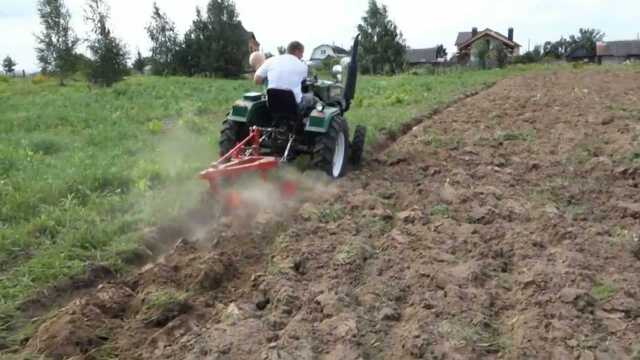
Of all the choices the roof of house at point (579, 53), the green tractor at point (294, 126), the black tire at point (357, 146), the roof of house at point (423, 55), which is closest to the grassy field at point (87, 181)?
the green tractor at point (294, 126)

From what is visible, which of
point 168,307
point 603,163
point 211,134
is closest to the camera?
point 168,307

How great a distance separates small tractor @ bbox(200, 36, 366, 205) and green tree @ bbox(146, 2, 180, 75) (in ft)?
125

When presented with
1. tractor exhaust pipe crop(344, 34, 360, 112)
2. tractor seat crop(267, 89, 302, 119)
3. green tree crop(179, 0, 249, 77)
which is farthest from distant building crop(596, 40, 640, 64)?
tractor seat crop(267, 89, 302, 119)

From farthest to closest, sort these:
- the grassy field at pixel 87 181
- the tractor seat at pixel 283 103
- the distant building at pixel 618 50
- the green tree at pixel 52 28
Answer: the distant building at pixel 618 50
the green tree at pixel 52 28
the tractor seat at pixel 283 103
the grassy field at pixel 87 181

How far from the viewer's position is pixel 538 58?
52.5 metres

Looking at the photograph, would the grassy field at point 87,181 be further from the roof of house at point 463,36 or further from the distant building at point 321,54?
the roof of house at point 463,36

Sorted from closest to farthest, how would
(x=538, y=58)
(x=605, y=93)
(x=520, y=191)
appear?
(x=520, y=191) → (x=605, y=93) → (x=538, y=58)

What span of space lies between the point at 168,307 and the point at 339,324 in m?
1.08

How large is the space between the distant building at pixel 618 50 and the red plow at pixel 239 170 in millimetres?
64651

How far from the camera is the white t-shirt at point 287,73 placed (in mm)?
6742

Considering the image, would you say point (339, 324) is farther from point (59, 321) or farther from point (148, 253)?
point (148, 253)

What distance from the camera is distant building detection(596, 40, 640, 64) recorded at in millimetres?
66250

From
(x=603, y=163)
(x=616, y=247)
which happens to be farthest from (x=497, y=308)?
(x=603, y=163)

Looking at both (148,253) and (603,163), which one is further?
(603,163)
